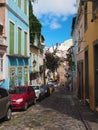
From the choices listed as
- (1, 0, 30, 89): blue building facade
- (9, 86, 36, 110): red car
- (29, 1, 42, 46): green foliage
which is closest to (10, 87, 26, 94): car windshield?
(9, 86, 36, 110): red car

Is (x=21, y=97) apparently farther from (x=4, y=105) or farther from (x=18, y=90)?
(x=4, y=105)

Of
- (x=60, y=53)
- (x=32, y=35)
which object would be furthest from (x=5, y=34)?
(x=60, y=53)

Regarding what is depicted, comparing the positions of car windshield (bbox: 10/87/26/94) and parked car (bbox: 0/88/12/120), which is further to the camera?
car windshield (bbox: 10/87/26/94)

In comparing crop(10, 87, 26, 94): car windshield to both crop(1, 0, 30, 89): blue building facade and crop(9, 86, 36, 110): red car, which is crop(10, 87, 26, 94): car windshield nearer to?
crop(9, 86, 36, 110): red car

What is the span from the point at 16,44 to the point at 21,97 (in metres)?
13.0

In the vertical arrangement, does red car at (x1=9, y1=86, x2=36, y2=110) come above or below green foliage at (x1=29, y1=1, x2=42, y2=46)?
below

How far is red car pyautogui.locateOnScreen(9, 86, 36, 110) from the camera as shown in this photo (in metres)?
20.7

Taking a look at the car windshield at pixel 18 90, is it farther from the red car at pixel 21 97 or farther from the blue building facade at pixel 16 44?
the blue building facade at pixel 16 44

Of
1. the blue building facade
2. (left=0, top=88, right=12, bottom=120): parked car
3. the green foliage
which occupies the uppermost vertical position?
the green foliage

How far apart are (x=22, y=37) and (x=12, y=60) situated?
19.1 ft

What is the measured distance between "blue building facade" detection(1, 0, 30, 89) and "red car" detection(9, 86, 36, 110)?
597cm

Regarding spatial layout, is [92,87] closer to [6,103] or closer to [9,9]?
[6,103]

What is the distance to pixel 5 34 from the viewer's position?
29.5m

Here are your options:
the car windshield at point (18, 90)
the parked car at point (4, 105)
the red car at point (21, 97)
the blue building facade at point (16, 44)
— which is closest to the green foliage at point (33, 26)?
the blue building facade at point (16, 44)
